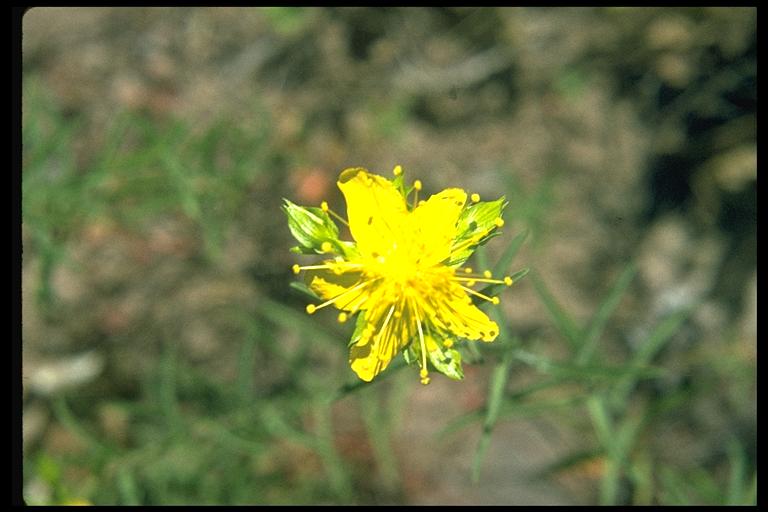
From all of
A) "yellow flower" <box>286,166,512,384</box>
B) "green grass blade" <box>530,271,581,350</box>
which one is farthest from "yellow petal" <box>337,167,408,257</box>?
"green grass blade" <box>530,271,581,350</box>

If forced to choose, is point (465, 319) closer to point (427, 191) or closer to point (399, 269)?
point (399, 269)

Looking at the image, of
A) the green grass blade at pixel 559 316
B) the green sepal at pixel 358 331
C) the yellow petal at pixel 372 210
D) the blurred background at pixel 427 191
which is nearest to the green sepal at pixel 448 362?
the green sepal at pixel 358 331

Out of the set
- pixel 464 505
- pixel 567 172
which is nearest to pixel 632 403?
pixel 464 505

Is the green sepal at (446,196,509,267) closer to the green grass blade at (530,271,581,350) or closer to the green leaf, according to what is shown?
the green leaf

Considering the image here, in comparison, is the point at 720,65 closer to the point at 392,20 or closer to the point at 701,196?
the point at 701,196

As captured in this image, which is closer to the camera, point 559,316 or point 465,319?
point 465,319

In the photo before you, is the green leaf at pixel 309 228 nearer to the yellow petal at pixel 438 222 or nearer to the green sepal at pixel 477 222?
the yellow petal at pixel 438 222

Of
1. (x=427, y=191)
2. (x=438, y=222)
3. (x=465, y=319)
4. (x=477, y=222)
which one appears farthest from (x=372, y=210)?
(x=427, y=191)
